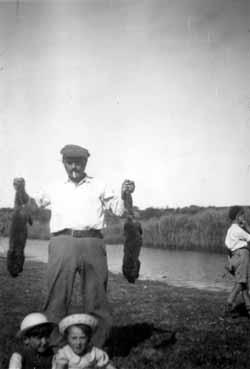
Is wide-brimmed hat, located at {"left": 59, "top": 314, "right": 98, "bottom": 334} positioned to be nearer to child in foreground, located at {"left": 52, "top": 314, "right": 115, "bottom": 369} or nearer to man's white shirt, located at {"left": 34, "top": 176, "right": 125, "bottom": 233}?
child in foreground, located at {"left": 52, "top": 314, "right": 115, "bottom": 369}

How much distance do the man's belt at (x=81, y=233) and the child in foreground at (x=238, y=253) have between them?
126 inches

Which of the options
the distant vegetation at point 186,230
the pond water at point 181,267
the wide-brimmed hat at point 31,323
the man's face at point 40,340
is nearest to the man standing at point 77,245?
the man's face at point 40,340

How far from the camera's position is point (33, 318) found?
11.6 ft

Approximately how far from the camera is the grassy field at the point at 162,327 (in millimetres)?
4195

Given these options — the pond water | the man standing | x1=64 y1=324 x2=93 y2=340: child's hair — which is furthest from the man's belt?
the pond water

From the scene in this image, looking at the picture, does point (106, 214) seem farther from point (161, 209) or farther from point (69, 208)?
point (161, 209)

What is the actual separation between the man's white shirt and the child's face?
1.03 metres

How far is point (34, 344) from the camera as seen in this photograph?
374cm

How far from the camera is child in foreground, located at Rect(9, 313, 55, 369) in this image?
3472 mm

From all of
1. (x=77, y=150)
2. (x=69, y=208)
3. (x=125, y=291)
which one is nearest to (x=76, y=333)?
(x=69, y=208)

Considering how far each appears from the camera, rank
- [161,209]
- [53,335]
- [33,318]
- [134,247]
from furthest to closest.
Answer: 1. [161,209]
2. [134,247]
3. [53,335]
4. [33,318]

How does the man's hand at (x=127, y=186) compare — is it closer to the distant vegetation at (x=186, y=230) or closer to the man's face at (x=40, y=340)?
the man's face at (x=40, y=340)

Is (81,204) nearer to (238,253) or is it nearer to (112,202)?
(112,202)

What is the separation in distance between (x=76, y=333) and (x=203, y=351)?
1762 millimetres
